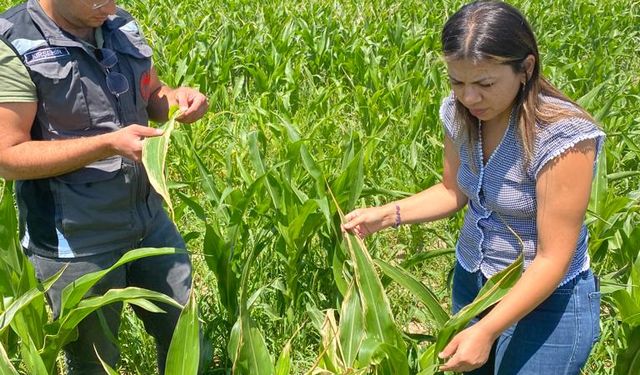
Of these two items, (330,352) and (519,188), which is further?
(330,352)

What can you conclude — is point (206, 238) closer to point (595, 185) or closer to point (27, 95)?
point (27, 95)

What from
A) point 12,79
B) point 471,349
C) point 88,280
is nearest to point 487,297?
point 471,349

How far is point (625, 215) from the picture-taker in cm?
267

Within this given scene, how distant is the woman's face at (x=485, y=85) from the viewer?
1.70 metres

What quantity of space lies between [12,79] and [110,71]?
0.85 feet

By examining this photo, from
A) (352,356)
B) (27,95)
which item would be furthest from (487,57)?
(27,95)

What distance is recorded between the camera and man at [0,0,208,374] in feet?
6.19

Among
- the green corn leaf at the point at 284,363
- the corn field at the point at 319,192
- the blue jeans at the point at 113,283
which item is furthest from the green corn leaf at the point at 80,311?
the green corn leaf at the point at 284,363

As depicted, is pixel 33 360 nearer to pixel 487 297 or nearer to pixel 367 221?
pixel 367 221

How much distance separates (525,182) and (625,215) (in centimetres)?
107

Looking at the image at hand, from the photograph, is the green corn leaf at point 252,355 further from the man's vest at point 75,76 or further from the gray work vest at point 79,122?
the man's vest at point 75,76

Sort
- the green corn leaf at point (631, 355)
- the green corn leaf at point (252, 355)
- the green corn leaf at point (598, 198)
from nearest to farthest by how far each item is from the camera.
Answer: the green corn leaf at point (252, 355), the green corn leaf at point (631, 355), the green corn leaf at point (598, 198)

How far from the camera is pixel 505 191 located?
5.88 feet

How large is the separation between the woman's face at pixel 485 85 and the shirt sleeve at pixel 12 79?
0.94m
